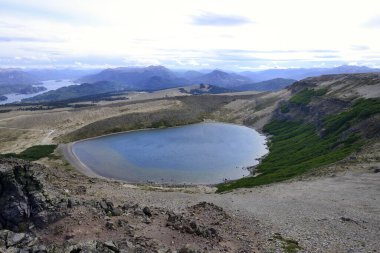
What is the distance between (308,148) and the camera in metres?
107

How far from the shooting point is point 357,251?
114 ft

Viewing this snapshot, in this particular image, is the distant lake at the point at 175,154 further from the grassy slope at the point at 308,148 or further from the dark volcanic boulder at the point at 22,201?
the dark volcanic boulder at the point at 22,201

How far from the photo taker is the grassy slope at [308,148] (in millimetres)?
78938

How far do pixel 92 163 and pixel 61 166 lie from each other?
9.75 meters

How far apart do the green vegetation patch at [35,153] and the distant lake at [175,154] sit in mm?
8739

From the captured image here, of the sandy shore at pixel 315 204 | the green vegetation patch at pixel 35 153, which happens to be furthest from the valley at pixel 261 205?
the green vegetation patch at pixel 35 153

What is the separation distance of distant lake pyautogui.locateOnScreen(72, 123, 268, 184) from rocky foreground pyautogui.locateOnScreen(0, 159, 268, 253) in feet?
164

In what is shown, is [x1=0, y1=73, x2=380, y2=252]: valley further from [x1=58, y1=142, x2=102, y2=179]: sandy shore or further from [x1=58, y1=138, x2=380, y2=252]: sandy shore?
[x1=58, y1=142, x2=102, y2=179]: sandy shore

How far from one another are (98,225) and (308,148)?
81803mm

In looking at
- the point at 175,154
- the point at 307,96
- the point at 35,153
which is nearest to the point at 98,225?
the point at 175,154

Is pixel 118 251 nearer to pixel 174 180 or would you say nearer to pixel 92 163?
pixel 174 180

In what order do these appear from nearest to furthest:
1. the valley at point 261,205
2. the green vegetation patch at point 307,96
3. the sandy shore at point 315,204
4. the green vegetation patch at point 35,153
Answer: the valley at point 261,205, the sandy shore at point 315,204, the green vegetation patch at point 35,153, the green vegetation patch at point 307,96

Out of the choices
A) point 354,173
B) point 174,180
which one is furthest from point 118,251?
point 174,180

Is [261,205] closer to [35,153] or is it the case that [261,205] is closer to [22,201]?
[22,201]
